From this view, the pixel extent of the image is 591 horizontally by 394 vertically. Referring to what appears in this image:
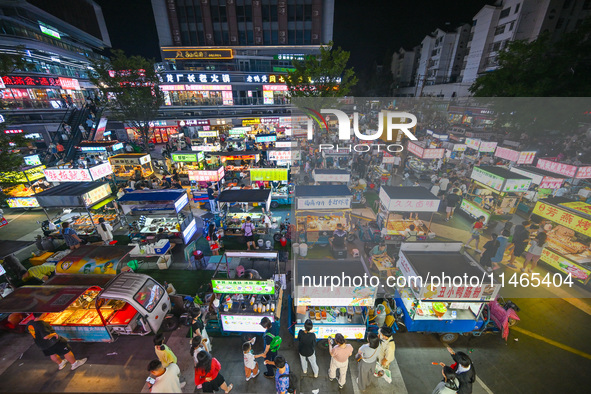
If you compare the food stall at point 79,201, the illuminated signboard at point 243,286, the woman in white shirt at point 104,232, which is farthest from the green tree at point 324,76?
the illuminated signboard at point 243,286

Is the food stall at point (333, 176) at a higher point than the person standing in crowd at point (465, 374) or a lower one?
higher

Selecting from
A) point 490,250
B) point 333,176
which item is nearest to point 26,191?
point 333,176

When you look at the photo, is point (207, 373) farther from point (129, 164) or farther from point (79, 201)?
point (129, 164)

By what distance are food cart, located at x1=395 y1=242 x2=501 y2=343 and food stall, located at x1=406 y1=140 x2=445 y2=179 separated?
1300 centimetres

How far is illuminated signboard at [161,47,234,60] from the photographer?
45.3m

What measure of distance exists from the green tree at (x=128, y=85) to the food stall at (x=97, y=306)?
25.6m

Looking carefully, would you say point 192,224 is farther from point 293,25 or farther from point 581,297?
point 293,25

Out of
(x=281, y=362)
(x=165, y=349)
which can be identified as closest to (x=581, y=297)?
(x=281, y=362)

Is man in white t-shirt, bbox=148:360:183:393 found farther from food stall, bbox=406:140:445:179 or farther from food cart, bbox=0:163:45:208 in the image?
food stall, bbox=406:140:445:179

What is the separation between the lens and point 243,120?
39031 millimetres

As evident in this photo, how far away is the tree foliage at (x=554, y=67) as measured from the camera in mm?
20031

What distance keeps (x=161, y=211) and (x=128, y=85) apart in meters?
23.5

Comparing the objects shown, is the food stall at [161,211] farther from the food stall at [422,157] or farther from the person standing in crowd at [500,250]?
Answer: the food stall at [422,157]

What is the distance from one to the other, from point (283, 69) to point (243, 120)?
52.0 ft
